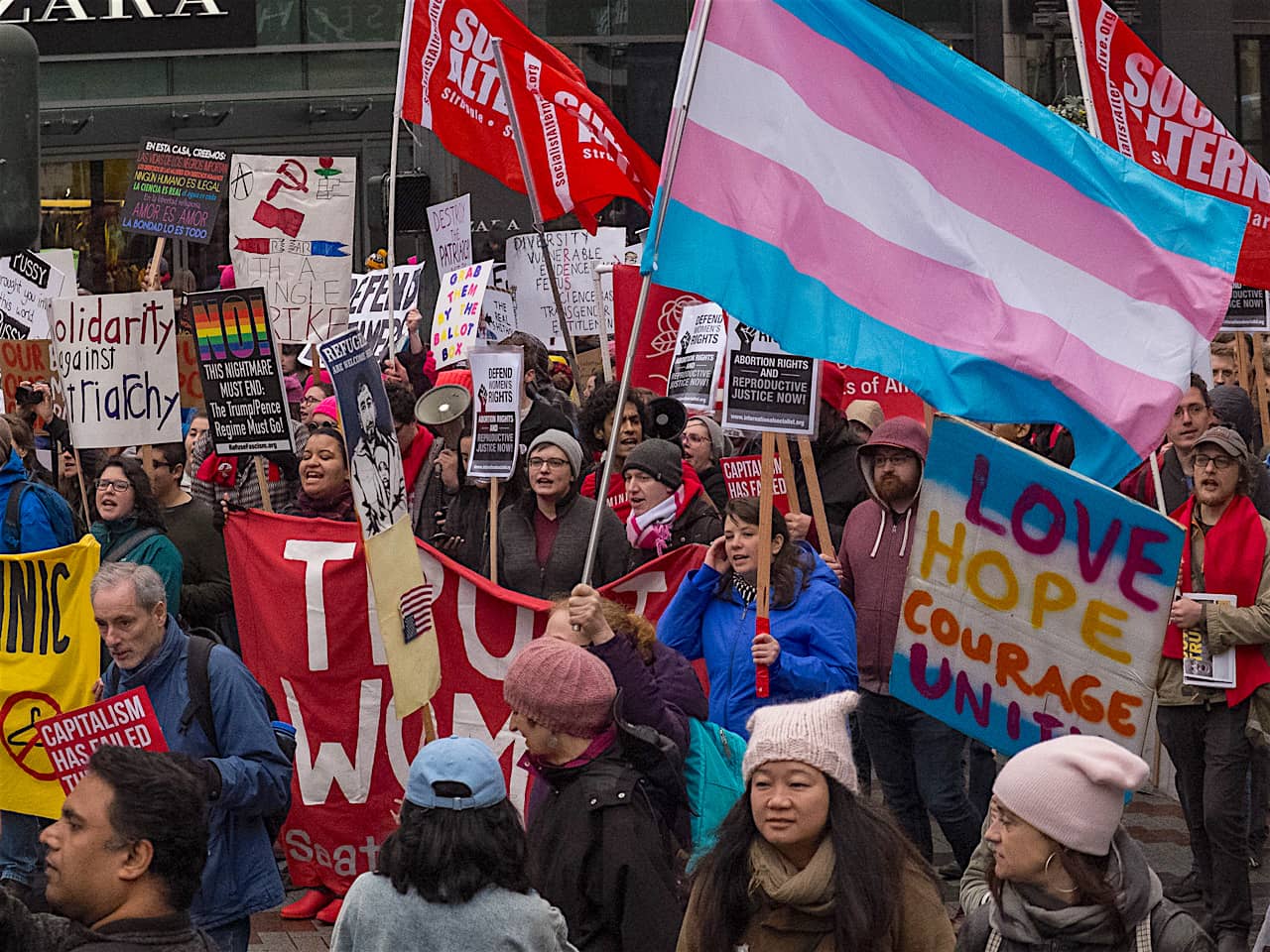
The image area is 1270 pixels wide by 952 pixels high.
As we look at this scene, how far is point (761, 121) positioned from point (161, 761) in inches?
107

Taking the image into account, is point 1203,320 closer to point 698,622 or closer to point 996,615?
point 996,615

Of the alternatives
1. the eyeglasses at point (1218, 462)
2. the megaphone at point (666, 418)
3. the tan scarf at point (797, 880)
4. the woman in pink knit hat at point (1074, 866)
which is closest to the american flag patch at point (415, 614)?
the tan scarf at point (797, 880)

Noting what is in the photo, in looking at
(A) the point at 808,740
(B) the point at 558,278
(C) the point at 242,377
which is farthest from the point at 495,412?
(B) the point at 558,278

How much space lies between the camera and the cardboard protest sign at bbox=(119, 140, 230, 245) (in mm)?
12758

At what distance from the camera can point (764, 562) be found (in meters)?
6.23

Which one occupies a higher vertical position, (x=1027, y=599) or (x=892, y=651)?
(x=1027, y=599)

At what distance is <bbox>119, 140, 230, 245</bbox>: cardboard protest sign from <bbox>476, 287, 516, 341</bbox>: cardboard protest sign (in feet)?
10.4

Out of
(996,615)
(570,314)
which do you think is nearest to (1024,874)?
(996,615)

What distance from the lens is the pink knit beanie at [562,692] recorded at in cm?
455

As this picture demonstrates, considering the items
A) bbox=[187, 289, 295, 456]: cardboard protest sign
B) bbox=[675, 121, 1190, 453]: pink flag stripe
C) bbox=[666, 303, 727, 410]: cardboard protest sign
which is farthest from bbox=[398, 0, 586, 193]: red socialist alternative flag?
bbox=[675, 121, 1190, 453]: pink flag stripe

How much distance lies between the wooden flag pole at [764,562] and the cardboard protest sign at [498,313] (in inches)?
373

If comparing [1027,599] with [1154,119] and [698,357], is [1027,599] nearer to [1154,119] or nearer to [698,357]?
[1154,119]

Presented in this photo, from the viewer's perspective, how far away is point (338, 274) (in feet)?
41.4

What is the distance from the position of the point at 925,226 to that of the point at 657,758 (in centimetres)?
178
